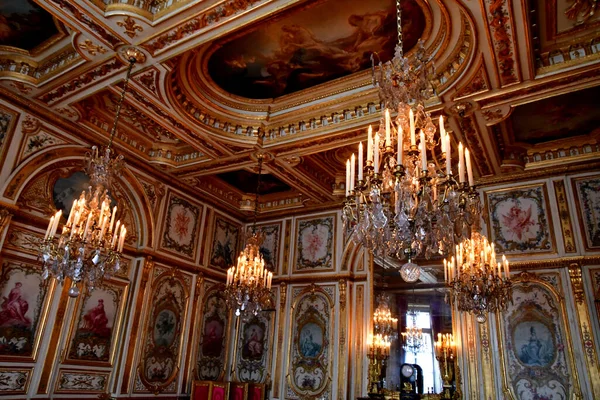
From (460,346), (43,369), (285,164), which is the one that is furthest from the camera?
(285,164)

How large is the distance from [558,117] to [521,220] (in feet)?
6.59

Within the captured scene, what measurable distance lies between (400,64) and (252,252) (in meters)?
4.25

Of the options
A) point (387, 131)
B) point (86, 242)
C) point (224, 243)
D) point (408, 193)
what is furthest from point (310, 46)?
point (224, 243)

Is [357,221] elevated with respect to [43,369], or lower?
elevated

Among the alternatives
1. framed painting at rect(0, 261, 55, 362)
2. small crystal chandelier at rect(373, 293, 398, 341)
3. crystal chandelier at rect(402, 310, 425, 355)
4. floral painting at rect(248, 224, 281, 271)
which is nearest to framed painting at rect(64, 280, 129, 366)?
framed painting at rect(0, 261, 55, 362)

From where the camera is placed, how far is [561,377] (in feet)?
23.4

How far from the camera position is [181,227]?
9.89m

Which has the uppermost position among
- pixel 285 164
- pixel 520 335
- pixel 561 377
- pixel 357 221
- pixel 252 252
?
pixel 285 164

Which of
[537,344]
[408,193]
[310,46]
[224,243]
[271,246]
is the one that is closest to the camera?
[408,193]

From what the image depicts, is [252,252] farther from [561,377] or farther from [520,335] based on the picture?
[561,377]

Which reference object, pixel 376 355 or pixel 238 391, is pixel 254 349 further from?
pixel 376 355

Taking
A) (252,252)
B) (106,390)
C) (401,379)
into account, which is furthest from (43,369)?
(401,379)

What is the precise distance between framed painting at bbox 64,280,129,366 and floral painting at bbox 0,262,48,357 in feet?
2.26

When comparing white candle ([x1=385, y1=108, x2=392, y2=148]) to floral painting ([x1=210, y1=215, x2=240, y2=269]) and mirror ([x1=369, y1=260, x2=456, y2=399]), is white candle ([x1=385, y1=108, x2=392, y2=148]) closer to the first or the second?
mirror ([x1=369, y1=260, x2=456, y2=399])
